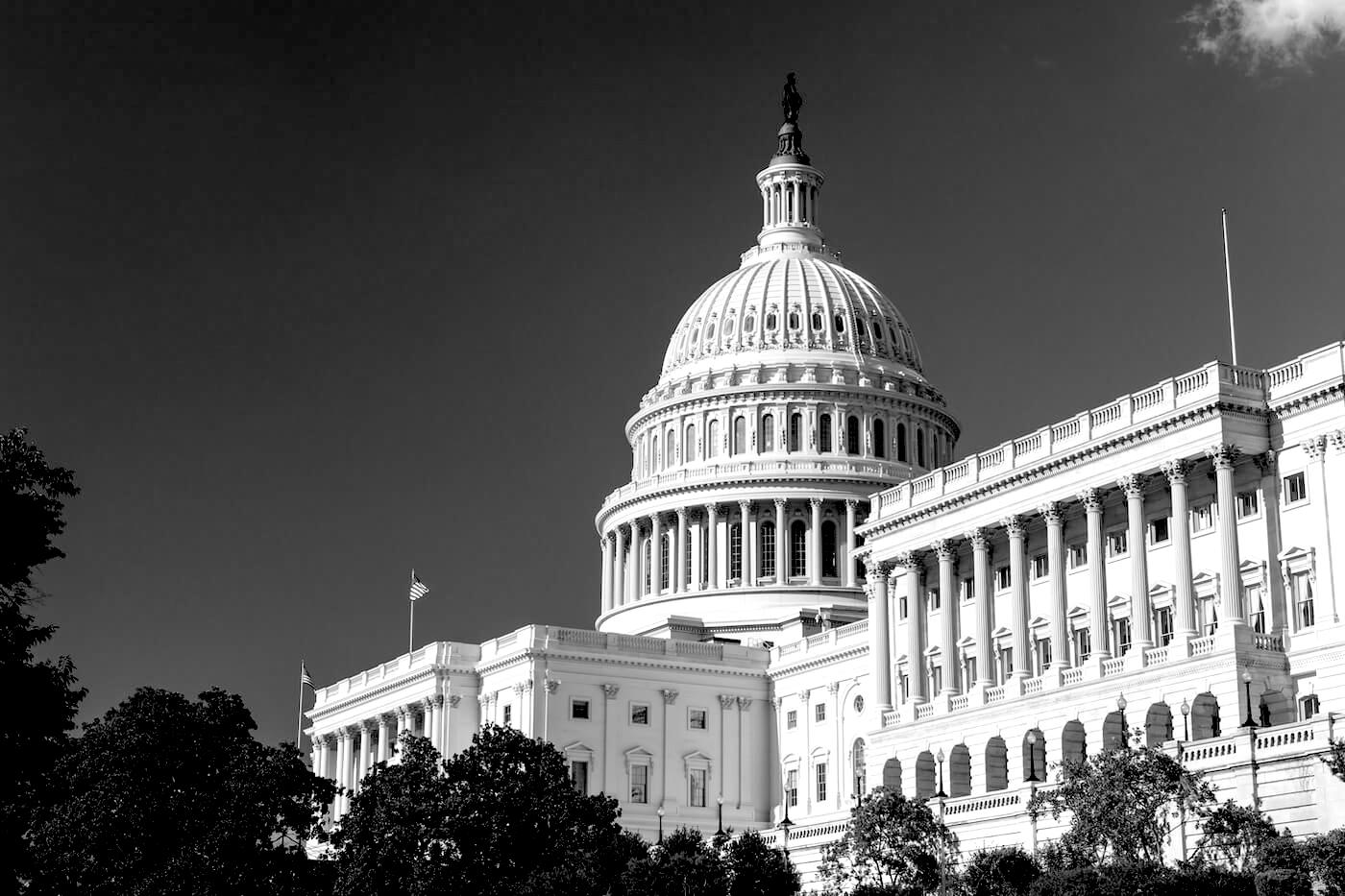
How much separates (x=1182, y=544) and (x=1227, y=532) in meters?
2.55

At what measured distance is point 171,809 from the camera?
76.2 m

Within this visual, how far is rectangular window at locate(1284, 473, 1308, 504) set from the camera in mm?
89812

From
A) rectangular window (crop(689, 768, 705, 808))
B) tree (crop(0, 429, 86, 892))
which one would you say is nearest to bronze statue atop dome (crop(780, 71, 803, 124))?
rectangular window (crop(689, 768, 705, 808))

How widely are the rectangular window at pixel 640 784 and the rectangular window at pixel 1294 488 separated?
5694 cm

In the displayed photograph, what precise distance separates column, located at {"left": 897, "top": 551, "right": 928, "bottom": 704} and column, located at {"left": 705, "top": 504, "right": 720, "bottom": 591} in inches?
1946

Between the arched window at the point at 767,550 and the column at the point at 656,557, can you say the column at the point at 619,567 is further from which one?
the arched window at the point at 767,550

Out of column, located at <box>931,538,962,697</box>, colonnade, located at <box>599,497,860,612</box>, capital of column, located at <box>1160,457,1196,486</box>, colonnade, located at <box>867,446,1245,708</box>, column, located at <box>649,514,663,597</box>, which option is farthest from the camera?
column, located at <box>649,514,663,597</box>

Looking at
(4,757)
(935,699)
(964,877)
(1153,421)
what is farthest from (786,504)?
(4,757)

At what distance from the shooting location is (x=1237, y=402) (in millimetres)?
90938

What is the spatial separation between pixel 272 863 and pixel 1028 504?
1698 inches

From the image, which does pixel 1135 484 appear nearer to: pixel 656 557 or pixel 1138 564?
pixel 1138 564

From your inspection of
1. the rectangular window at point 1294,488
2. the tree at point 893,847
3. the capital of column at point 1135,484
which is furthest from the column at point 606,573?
the rectangular window at point 1294,488

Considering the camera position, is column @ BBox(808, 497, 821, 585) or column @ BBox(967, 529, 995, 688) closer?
column @ BBox(967, 529, 995, 688)

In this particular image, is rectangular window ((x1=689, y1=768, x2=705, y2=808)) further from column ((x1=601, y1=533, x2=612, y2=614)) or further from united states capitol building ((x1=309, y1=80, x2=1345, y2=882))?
column ((x1=601, y1=533, x2=612, y2=614))
